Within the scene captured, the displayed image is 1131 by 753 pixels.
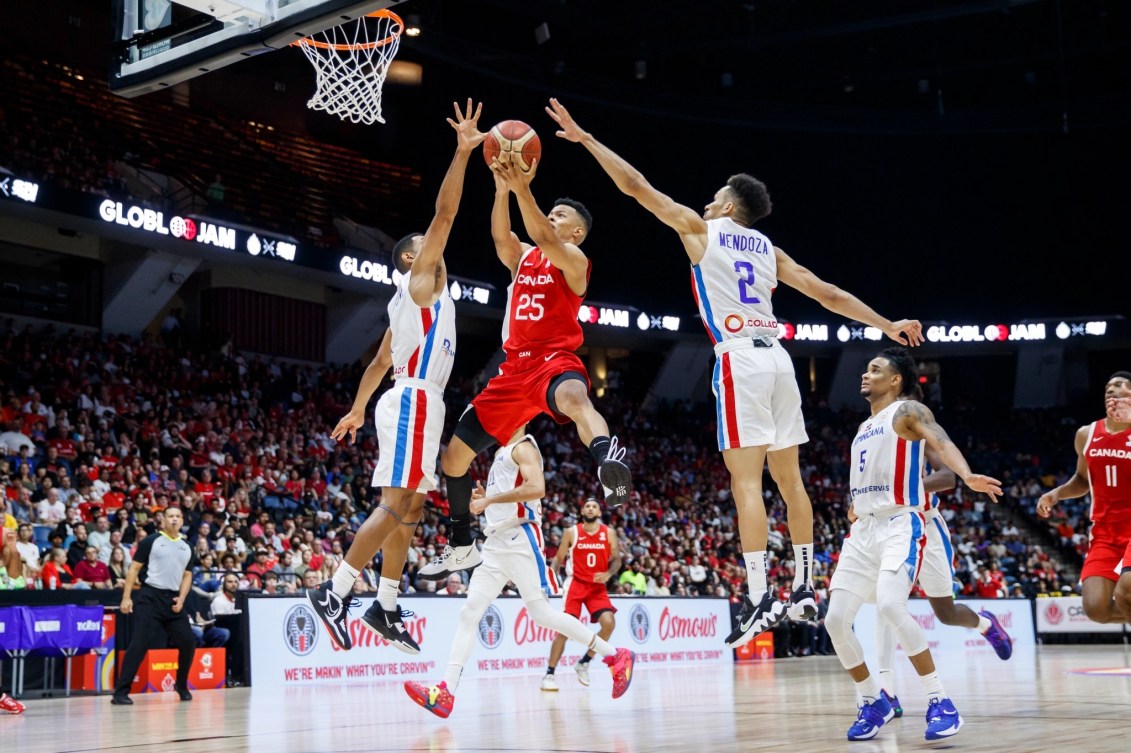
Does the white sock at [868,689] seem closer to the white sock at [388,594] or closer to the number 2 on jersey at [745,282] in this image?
the number 2 on jersey at [745,282]

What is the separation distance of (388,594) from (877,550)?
124 inches

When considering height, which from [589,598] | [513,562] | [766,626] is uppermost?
[513,562]

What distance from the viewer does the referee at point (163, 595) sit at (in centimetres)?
1203

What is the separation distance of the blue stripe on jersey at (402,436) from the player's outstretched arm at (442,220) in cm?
63

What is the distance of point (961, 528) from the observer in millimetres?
30984

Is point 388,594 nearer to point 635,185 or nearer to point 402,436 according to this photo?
Result: point 402,436

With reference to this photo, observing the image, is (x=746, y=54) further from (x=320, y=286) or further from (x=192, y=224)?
(x=192, y=224)

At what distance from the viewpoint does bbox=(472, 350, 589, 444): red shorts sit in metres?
7.07

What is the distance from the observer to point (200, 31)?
816 cm

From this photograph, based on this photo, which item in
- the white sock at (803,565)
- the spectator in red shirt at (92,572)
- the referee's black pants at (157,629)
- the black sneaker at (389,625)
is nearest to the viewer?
the white sock at (803,565)

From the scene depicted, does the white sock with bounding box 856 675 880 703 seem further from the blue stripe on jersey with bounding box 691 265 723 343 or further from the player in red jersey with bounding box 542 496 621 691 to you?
the player in red jersey with bounding box 542 496 621 691

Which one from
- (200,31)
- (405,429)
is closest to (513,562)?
(405,429)

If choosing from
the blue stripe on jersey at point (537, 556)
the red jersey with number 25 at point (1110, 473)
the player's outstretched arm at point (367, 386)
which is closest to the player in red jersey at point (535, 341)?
the player's outstretched arm at point (367, 386)

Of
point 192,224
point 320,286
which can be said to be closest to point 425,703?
point 192,224
